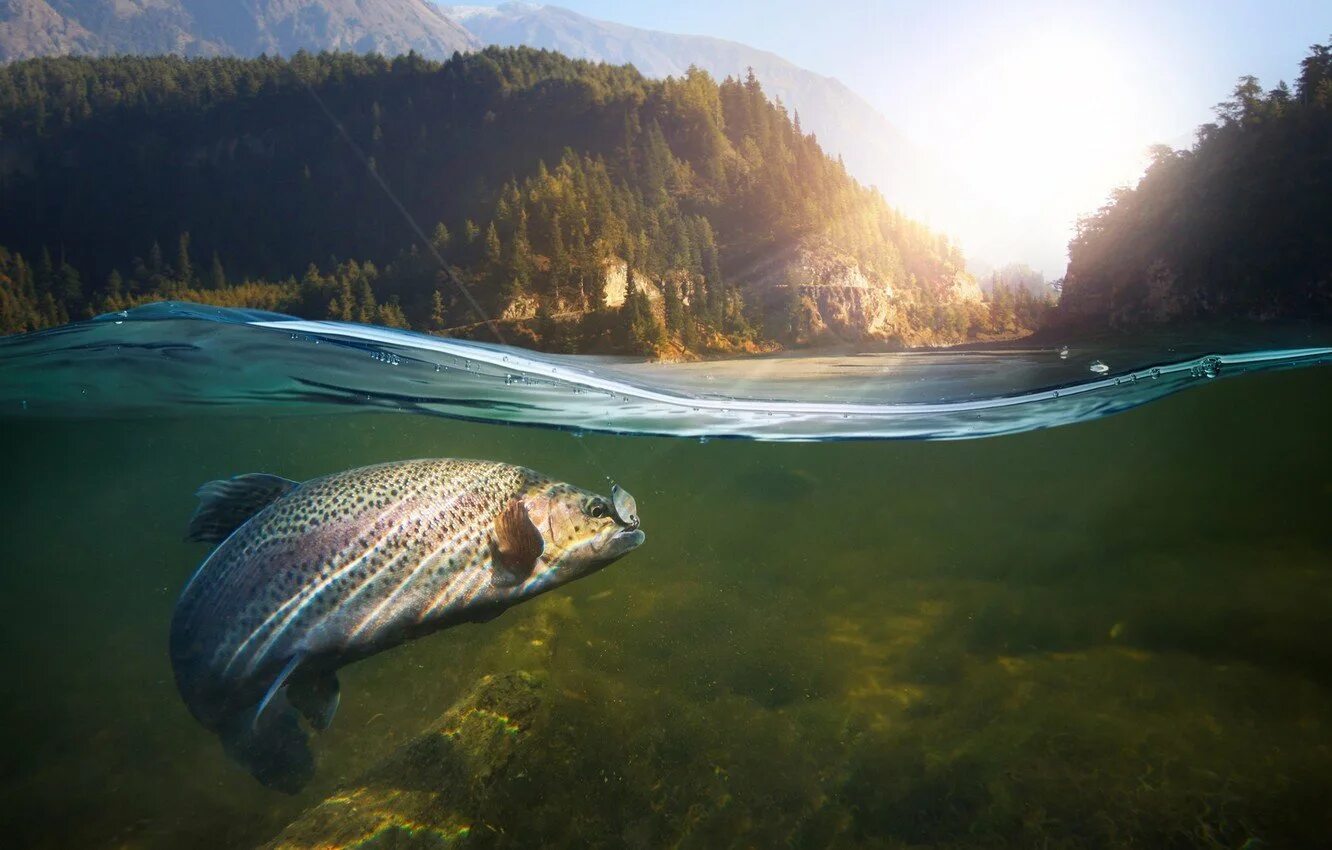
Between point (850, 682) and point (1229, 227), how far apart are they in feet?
28.8

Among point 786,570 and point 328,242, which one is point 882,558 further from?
point 328,242

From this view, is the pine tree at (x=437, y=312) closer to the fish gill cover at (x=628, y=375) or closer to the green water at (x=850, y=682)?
the fish gill cover at (x=628, y=375)

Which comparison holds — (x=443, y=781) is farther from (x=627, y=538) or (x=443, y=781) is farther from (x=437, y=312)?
(x=437, y=312)

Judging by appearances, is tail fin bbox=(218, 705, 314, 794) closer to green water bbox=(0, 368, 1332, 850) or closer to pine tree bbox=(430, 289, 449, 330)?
green water bbox=(0, 368, 1332, 850)

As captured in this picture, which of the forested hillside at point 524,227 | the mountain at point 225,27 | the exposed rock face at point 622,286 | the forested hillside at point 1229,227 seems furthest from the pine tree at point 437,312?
the mountain at point 225,27

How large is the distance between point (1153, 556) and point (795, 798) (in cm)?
722

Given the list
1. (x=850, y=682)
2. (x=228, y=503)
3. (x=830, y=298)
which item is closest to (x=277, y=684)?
(x=228, y=503)

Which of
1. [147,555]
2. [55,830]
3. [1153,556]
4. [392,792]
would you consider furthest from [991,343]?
[147,555]

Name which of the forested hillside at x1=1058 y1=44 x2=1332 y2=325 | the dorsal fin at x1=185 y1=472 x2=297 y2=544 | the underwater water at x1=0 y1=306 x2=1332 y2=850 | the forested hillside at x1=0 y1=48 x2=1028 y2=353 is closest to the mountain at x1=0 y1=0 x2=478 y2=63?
the forested hillside at x1=0 y1=48 x2=1028 y2=353

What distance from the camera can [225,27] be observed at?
5972cm

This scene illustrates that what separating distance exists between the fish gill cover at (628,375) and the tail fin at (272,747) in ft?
16.9

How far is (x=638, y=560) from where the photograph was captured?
9.09 metres

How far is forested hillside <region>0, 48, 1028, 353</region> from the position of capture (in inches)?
326

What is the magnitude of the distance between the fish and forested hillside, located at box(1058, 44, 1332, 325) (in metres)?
8.77
